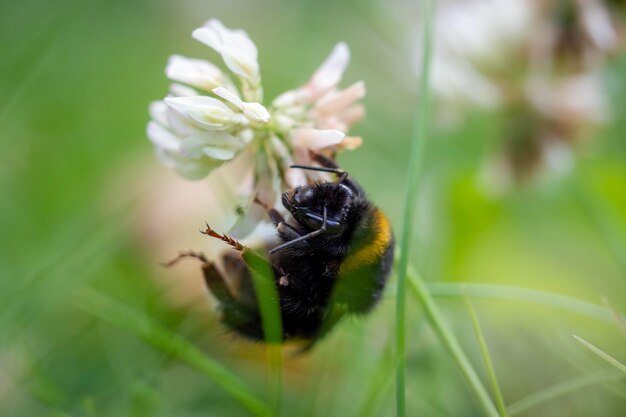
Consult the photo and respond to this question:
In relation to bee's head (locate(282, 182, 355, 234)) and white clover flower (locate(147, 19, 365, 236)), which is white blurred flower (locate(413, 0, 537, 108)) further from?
bee's head (locate(282, 182, 355, 234))

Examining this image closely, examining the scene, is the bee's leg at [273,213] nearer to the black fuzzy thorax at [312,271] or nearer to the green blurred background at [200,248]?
the black fuzzy thorax at [312,271]

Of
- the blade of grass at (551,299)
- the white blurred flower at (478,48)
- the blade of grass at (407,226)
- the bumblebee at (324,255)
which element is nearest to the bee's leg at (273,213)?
the bumblebee at (324,255)

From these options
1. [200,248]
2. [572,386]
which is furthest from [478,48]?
[572,386]

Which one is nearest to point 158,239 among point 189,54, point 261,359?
point 261,359

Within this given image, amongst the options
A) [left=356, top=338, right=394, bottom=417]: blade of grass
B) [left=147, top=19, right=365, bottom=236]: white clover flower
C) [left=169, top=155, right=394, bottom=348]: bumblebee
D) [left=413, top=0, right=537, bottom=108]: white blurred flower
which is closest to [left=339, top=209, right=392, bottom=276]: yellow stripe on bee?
[left=169, top=155, right=394, bottom=348]: bumblebee

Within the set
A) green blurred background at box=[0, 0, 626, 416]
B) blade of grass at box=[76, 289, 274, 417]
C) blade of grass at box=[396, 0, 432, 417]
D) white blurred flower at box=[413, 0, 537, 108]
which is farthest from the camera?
white blurred flower at box=[413, 0, 537, 108]

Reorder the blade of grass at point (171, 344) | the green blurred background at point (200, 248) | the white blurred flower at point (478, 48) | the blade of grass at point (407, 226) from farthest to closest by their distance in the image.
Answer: the white blurred flower at point (478, 48)
the green blurred background at point (200, 248)
the blade of grass at point (171, 344)
the blade of grass at point (407, 226)

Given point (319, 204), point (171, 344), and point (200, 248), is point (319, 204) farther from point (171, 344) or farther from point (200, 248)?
point (200, 248)
